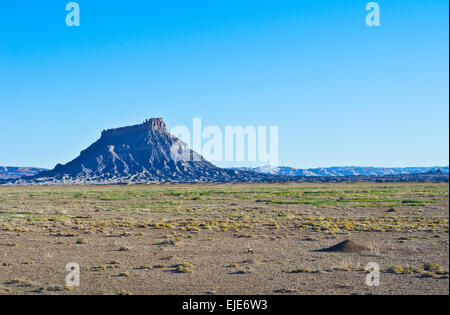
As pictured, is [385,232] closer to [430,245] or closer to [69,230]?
[430,245]

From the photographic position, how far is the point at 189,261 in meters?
18.5

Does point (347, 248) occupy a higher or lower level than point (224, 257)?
higher

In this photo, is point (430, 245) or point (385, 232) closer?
point (430, 245)

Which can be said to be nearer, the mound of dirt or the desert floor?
the desert floor

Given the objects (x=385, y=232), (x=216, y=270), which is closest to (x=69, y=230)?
(x=216, y=270)

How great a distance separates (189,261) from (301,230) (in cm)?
1234

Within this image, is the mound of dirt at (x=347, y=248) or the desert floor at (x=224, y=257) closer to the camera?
the desert floor at (x=224, y=257)

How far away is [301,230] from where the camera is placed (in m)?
28.8

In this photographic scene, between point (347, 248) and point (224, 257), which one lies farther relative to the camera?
point (347, 248)

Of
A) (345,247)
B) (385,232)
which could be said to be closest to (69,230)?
(345,247)
